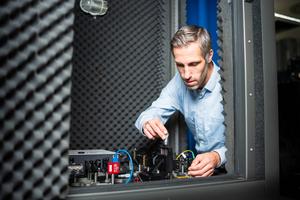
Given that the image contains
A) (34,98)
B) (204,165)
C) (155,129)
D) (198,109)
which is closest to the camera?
(34,98)

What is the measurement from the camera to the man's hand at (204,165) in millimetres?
1121

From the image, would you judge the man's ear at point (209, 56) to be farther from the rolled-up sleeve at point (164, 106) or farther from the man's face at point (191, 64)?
the rolled-up sleeve at point (164, 106)

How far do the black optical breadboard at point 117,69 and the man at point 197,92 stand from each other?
0.11m

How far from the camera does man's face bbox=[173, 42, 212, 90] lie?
5.18 feet

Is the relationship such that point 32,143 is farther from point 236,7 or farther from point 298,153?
point 298,153

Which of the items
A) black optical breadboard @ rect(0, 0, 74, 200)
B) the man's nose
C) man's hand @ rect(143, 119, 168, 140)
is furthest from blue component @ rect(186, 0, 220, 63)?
black optical breadboard @ rect(0, 0, 74, 200)

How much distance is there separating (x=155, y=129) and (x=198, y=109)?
38 cm

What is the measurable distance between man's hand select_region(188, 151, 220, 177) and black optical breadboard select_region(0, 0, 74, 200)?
2.19ft

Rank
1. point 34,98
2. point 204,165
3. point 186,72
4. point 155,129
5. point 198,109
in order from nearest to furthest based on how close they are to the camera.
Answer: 1. point 34,98
2. point 204,165
3. point 155,129
4. point 186,72
5. point 198,109

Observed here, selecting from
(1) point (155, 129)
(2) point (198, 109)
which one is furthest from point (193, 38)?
(1) point (155, 129)

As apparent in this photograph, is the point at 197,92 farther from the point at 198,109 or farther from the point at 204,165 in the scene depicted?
the point at 204,165

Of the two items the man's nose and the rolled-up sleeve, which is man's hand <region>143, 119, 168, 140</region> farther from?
the man's nose

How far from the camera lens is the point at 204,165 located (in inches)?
45.4

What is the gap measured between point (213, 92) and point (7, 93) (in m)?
1.27
